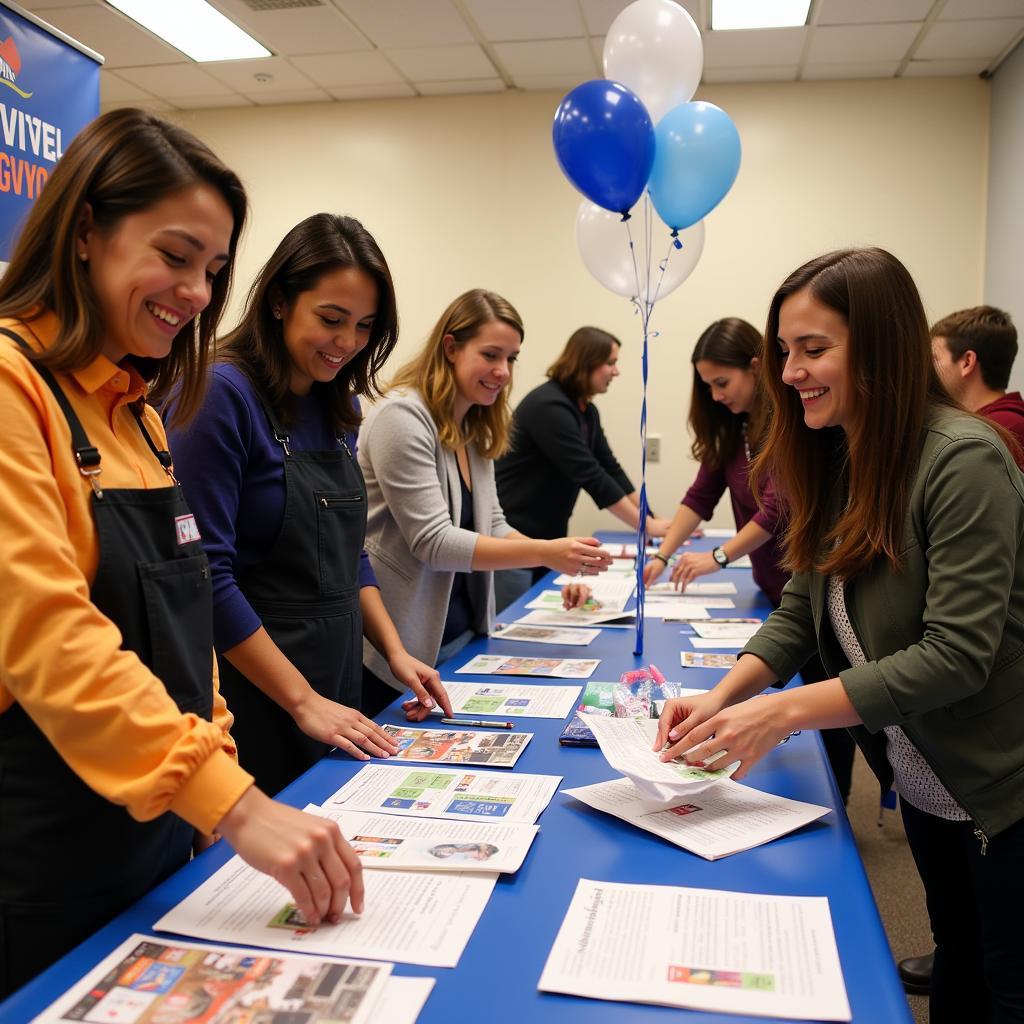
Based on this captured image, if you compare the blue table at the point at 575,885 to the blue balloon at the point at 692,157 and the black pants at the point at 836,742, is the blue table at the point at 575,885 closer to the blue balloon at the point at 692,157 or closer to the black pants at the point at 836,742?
the black pants at the point at 836,742

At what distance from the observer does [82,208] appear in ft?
2.94

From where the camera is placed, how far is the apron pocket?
953 mm

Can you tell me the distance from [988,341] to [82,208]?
264 centimetres

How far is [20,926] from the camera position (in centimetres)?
91

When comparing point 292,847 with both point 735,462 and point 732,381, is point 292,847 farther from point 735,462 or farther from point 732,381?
point 735,462

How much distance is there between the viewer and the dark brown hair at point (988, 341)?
272 cm

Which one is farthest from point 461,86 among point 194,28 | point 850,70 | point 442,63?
point 850,70

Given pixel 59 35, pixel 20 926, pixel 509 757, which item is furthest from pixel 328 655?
pixel 59 35

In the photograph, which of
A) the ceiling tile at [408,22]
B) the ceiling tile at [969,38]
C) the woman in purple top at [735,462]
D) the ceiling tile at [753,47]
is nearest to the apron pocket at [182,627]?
the woman in purple top at [735,462]

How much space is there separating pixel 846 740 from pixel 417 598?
139cm

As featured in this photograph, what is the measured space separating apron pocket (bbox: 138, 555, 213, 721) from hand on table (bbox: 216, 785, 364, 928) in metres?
0.19

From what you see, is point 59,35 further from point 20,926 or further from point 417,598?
point 20,926

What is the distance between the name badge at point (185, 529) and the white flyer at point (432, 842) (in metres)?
0.41

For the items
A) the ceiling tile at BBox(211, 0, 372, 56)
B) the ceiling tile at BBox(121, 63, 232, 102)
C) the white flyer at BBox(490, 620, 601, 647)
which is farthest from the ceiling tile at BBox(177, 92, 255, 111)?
the white flyer at BBox(490, 620, 601, 647)
